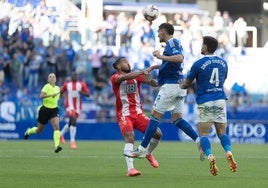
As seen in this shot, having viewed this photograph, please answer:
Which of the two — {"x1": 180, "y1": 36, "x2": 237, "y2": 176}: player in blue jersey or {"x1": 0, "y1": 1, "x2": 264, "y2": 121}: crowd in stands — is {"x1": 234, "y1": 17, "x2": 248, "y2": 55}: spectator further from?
{"x1": 180, "y1": 36, "x2": 237, "y2": 176}: player in blue jersey

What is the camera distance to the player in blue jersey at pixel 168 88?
53.2 feet

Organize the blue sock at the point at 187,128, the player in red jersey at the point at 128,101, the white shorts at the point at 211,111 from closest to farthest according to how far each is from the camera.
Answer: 1. the white shorts at the point at 211,111
2. the player in red jersey at the point at 128,101
3. the blue sock at the point at 187,128

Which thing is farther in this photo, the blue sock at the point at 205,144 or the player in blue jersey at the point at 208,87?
the player in blue jersey at the point at 208,87

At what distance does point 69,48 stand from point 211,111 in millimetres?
20829

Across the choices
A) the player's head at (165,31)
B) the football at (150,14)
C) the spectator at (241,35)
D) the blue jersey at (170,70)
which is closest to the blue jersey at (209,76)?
the blue jersey at (170,70)

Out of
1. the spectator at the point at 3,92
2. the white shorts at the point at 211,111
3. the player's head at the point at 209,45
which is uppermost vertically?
the player's head at the point at 209,45

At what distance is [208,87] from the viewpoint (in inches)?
613

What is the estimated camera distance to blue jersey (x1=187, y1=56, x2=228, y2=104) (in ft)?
50.8

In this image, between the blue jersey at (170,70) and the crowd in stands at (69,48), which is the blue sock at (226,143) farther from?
the crowd in stands at (69,48)

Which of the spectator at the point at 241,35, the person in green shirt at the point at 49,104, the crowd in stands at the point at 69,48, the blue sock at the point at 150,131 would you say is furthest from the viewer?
the spectator at the point at 241,35

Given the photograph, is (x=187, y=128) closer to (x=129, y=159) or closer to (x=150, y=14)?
(x=129, y=159)

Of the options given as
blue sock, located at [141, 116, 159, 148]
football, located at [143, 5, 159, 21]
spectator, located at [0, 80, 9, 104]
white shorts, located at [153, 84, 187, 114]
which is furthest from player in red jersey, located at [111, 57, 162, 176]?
spectator, located at [0, 80, 9, 104]

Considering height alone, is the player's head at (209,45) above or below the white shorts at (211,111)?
above

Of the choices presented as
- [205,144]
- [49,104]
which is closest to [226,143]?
[205,144]
